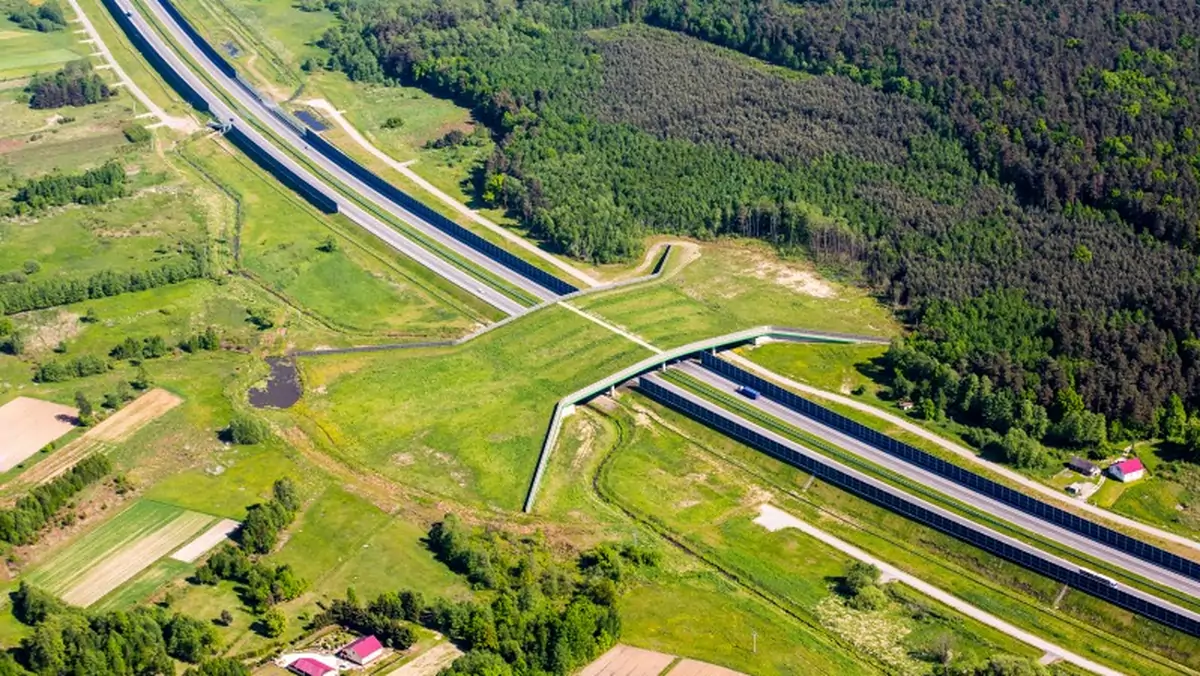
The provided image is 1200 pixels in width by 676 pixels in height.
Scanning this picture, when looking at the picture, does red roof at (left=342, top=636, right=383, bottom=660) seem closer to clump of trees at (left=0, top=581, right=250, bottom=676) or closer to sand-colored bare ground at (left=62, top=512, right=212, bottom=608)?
clump of trees at (left=0, top=581, right=250, bottom=676)

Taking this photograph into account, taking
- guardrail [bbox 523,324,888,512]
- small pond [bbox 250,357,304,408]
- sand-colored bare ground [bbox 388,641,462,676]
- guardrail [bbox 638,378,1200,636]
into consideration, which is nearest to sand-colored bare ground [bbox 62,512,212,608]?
small pond [bbox 250,357,304,408]

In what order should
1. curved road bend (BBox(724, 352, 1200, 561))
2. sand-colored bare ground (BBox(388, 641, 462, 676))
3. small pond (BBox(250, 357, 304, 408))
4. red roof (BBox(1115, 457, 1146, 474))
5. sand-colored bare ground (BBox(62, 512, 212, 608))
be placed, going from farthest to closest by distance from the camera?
1. small pond (BBox(250, 357, 304, 408))
2. red roof (BBox(1115, 457, 1146, 474))
3. curved road bend (BBox(724, 352, 1200, 561))
4. sand-colored bare ground (BBox(62, 512, 212, 608))
5. sand-colored bare ground (BBox(388, 641, 462, 676))

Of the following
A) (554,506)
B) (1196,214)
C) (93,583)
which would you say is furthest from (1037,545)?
(93,583)

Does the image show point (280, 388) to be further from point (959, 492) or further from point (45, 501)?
point (959, 492)

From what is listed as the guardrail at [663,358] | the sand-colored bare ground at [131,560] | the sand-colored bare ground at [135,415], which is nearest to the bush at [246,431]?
the sand-colored bare ground at [135,415]

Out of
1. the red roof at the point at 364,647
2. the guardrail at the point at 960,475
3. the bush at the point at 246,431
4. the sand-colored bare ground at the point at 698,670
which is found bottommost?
the red roof at the point at 364,647

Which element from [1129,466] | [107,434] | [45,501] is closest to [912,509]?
[1129,466]

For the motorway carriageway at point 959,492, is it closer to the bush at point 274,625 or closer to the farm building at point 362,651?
the farm building at point 362,651

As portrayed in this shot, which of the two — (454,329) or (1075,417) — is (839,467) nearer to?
(1075,417)
